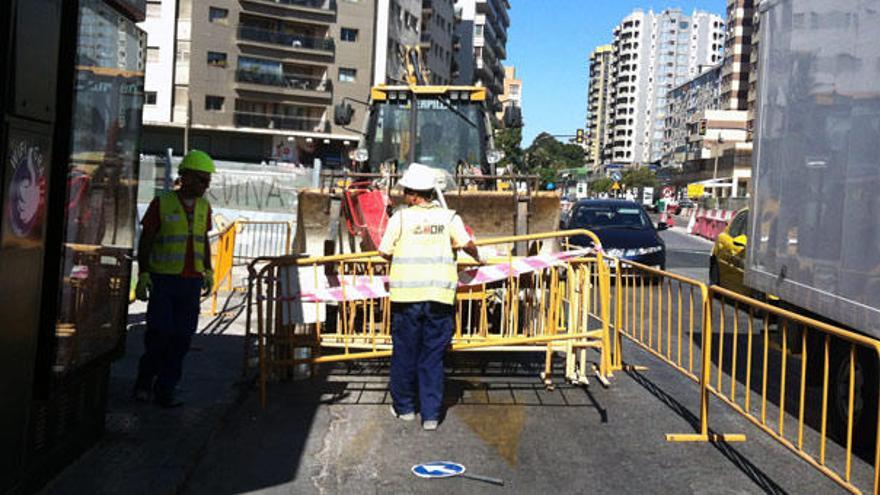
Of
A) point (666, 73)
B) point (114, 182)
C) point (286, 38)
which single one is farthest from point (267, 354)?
point (666, 73)

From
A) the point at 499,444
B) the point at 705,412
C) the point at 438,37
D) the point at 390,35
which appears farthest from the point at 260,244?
the point at 438,37

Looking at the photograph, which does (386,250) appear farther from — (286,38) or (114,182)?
(286,38)

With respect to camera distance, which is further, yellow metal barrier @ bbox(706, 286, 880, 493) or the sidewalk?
yellow metal barrier @ bbox(706, 286, 880, 493)

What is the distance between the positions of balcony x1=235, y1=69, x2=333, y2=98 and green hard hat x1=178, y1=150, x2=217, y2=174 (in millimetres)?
52769

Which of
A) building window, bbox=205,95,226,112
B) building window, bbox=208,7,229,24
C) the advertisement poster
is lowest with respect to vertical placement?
the advertisement poster

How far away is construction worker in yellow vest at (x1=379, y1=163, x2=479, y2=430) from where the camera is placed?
6.26m

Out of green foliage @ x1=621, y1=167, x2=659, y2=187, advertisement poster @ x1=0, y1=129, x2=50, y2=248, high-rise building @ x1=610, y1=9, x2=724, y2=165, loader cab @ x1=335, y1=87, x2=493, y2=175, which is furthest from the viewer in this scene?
high-rise building @ x1=610, y1=9, x2=724, y2=165

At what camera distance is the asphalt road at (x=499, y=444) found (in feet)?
17.0

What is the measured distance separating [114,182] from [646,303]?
18.0ft

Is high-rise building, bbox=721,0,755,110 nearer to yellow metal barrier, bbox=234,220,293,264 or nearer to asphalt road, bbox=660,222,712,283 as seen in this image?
asphalt road, bbox=660,222,712,283

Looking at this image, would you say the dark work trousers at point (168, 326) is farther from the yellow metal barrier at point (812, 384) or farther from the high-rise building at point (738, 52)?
the high-rise building at point (738, 52)

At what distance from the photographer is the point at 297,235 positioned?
30.9 ft

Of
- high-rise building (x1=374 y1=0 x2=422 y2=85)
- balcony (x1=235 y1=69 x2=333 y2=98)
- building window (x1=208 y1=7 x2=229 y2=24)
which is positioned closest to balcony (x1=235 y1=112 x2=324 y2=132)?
balcony (x1=235 y1=69 x2=333 y2=98)

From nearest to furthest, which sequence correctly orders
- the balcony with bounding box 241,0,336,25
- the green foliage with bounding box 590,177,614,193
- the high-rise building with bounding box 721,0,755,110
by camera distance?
1. the balcony with bounding box 241,0,336,25
2. the high-rise building with bounding box 721,0,755,110
3. the green foliage with bounding box 590,177,614,193
